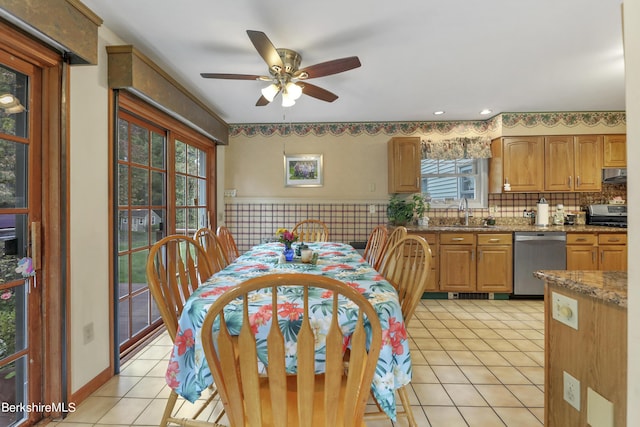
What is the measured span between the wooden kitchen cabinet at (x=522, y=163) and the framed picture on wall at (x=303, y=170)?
2.39 metres

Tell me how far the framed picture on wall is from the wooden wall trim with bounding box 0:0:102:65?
2.67 m

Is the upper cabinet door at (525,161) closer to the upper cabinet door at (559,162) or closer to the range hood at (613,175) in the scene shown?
the upper cabinet door at (559,162)

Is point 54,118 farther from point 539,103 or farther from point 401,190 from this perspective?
point 539,103

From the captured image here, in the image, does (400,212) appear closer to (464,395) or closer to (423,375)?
(423,375)

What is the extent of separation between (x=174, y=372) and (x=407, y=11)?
225cm

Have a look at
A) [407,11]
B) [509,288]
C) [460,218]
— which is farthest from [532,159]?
[407,11]

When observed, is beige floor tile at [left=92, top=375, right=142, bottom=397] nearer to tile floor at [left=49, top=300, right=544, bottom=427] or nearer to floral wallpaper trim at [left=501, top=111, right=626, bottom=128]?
tile floor at [left=49, top=300, right=544, bottom=427]

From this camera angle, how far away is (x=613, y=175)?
3676 mm

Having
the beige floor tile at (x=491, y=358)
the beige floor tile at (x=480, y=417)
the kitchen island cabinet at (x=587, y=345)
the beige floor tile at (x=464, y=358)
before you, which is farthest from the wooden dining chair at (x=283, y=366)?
the beige floor tile at (x=491, y=358)

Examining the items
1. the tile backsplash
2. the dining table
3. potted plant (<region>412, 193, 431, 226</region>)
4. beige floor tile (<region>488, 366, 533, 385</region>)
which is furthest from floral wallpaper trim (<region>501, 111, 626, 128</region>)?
the dining table

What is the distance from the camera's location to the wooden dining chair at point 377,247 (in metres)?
2.41

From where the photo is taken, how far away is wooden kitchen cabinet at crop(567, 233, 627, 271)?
3.47m

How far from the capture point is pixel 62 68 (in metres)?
1.65

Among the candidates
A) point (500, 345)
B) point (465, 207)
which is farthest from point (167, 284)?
point (465, 207)
